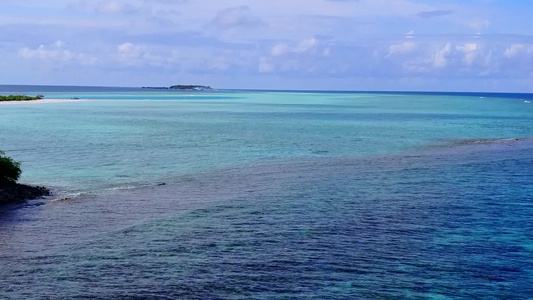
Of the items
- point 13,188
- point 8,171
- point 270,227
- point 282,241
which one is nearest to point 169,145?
point 8,171

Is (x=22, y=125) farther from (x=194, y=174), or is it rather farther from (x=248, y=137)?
(x=194, y=174)

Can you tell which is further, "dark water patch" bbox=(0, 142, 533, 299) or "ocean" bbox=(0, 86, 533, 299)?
"ocean" bbox=(0, 86, 533, 299)

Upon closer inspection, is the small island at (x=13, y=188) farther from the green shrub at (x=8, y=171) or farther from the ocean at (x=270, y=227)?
the ocean at (x=270, y=227)

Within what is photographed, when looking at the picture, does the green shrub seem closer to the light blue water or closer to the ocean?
the ocean

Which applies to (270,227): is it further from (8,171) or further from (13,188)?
(8,171)

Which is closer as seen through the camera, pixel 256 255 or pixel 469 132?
pixel 256 255

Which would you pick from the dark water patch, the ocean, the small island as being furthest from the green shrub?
the dark water patch

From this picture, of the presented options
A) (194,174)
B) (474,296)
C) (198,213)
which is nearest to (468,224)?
(474,296)
